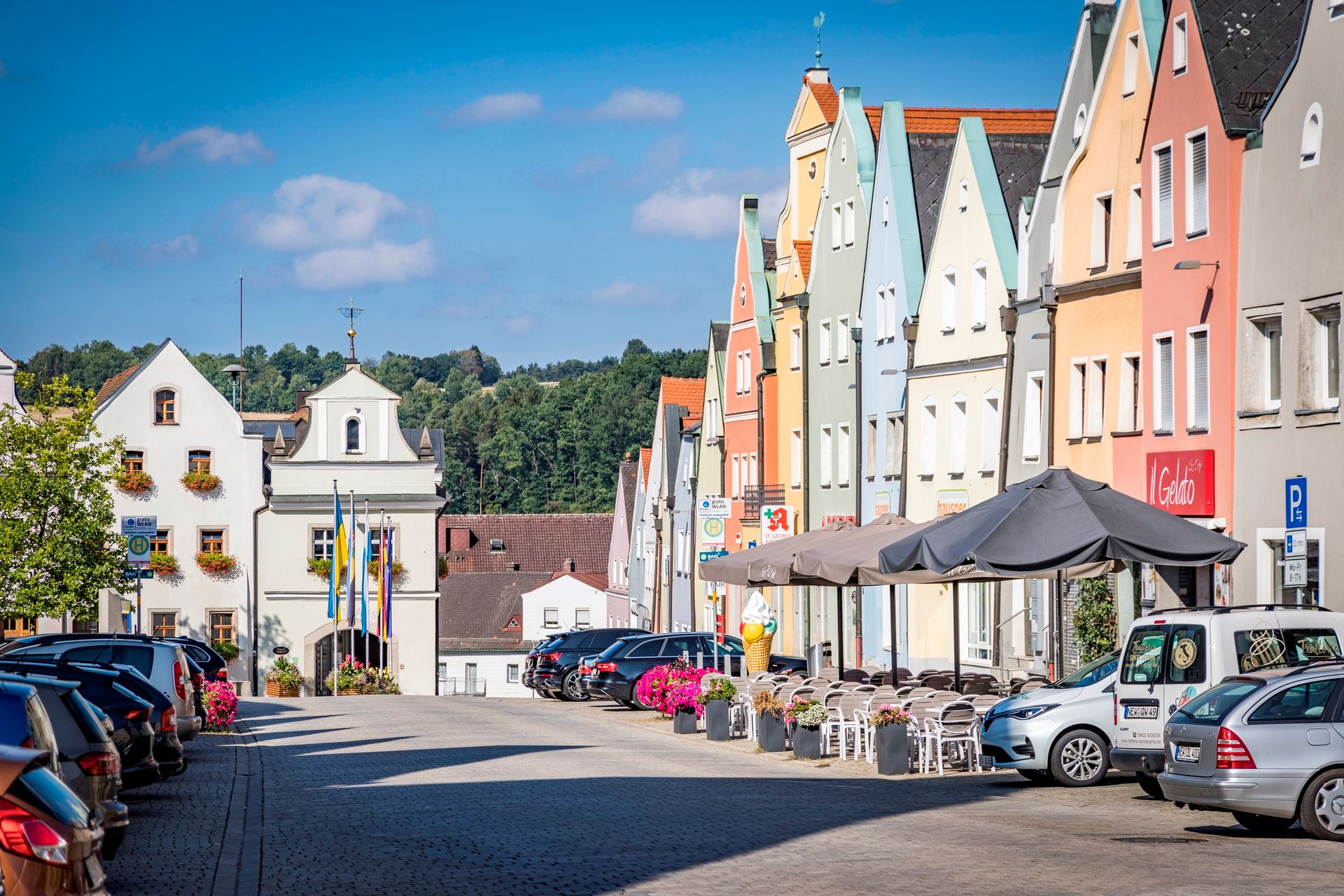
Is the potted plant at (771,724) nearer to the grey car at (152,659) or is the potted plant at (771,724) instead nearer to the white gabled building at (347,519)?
the grey car at (152,659)

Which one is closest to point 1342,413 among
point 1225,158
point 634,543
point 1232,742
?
point 1225,158

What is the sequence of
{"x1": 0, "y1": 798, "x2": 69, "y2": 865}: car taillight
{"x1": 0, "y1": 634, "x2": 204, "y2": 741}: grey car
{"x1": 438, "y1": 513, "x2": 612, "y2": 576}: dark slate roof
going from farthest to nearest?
{"x1": 438, "y1": 513, "x2": 612, "y2": 576}: dark slate roof
{"x1": 0, "y1": 634, "x2": 204, "y2": 741}: grey car
{"x1": 0, "y1": 798, "x2": 69, "y2": 865}: car taillight

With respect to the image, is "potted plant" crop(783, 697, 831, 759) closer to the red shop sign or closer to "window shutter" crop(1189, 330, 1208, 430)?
the red shop sign

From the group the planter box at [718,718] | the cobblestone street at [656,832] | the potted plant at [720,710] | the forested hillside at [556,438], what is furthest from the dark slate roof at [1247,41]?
the forested hillside at [556,438]

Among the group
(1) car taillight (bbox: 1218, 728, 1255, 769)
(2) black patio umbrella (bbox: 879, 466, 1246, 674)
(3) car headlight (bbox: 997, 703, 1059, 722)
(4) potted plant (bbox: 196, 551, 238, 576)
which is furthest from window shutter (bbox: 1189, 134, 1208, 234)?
(4) potted plant (bbox: 196, 551, 238, 576)

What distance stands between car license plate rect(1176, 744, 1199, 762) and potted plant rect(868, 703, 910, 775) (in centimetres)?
638

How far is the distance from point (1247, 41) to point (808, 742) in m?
13.1

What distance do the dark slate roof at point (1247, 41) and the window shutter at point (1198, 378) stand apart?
143 inches

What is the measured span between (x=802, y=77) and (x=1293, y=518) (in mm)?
30634

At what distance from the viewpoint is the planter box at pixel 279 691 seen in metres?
53.6

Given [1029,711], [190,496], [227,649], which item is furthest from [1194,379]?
[190,496]

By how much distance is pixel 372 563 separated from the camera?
60.9 m

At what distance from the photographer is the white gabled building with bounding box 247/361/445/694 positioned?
6094cm

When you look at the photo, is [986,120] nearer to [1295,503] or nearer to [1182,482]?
[1182,482]
